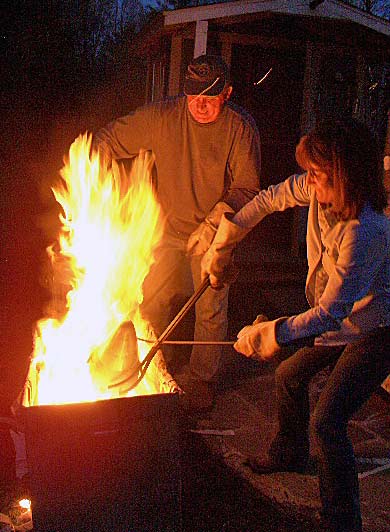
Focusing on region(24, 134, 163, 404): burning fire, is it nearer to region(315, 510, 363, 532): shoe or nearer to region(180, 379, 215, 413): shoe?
region(180, 379, 215, 413): shoe

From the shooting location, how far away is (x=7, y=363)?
4965 mm

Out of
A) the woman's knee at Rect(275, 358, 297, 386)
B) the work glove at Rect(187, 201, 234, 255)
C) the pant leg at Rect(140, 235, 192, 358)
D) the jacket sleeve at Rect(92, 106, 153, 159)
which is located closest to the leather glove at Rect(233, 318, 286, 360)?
the woman's knee at Rect(275, 358, 297, 386)

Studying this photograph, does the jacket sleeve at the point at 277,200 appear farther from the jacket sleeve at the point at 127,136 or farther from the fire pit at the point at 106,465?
the fire pit at the point at 106,465

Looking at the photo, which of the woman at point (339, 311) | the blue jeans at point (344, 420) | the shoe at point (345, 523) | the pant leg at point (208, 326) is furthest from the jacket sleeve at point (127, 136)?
the shoe at point (345, 523)

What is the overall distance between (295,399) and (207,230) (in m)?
1.42

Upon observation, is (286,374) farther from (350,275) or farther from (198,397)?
(198,397)

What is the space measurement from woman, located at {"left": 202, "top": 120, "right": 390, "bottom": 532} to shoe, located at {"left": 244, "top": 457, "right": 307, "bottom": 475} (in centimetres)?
50

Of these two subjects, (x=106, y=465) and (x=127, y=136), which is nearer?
(x=106, y=465)

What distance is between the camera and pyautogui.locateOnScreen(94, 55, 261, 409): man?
428cm

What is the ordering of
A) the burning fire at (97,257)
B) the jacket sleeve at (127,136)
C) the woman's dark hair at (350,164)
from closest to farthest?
the woman's dark hair at (350,164), the burning fire at (97,257), the jacket sleeve at (127,136)

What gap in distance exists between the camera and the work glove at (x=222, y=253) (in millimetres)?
3885

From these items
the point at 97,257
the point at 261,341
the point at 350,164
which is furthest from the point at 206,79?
the point at 261,341

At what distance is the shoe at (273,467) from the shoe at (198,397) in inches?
31.7

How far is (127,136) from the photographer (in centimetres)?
456
